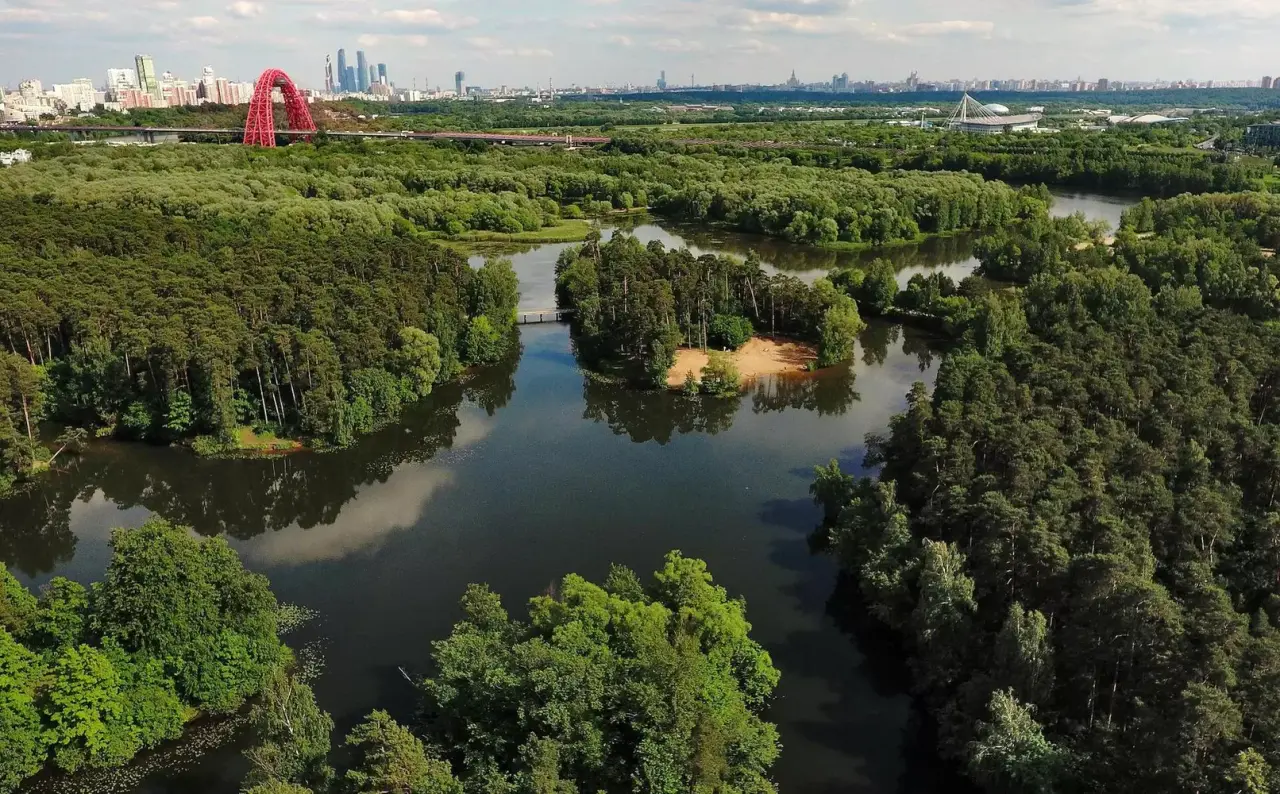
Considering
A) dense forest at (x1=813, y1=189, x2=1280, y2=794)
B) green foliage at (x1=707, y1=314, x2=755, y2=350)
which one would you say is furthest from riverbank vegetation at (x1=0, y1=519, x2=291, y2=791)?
green foliage at (x1=707, y1=314, x2=755, y2=350)

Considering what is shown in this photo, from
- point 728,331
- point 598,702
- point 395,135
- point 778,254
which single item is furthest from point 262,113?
point 598,702

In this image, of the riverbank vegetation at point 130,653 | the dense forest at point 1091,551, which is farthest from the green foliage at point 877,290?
the riverbank vegetation at point 130,653

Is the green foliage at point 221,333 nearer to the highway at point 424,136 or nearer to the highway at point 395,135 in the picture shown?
the highway at point 424,136

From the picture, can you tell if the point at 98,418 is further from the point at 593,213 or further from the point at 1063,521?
the point at 593,213

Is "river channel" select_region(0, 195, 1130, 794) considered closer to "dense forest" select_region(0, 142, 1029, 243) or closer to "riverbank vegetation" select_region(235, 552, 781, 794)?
"riverbank vegetation" select_region(235, 552, 781, 794)

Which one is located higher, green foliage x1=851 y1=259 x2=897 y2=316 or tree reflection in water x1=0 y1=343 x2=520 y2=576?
green foliage x1=851 y1=259 x2=897 y2=316

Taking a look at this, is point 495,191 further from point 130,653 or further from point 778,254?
point 130,653
